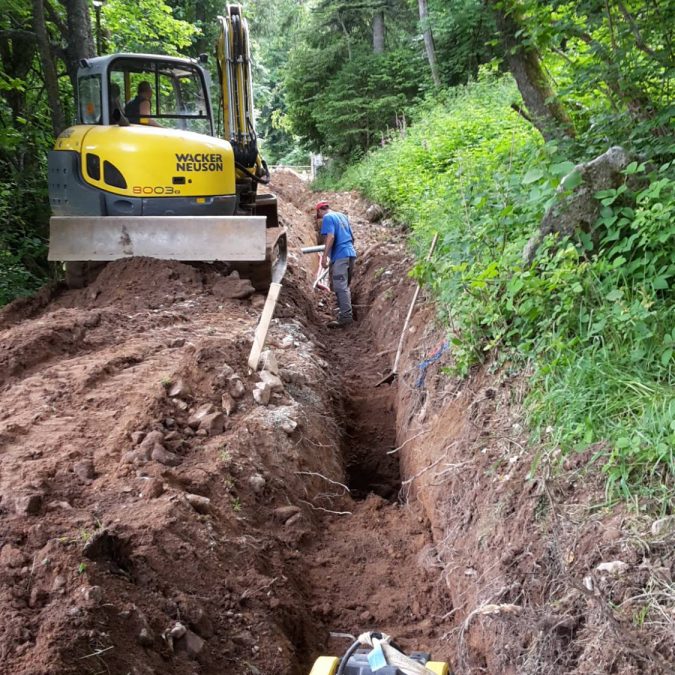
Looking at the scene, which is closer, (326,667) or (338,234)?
(326,667)

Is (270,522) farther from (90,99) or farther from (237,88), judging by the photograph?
(237,88)

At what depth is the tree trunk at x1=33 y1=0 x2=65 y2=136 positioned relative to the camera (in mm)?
9266

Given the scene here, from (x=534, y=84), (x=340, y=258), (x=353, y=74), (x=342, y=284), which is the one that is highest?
(x=353, y=74)

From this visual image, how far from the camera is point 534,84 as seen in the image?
5918mm

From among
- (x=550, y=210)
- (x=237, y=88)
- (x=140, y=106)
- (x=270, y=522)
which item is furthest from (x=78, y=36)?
(x=270, y=522)

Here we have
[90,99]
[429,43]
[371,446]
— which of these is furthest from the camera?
[429,43]

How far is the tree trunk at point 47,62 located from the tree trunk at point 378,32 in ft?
44.2

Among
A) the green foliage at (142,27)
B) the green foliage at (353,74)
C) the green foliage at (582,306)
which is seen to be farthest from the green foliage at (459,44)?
the green foliage at (582,306)

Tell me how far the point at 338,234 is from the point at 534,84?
4167 millimetres

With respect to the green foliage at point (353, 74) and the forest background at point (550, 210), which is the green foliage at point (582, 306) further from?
the green foliage at point (353, 74)

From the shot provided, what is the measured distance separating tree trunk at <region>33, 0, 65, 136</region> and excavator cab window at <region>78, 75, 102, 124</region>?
7.17 feet

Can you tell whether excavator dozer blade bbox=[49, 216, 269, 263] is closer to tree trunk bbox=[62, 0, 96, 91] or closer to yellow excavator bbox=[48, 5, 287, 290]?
yellow excavator bbox=[48, 5, 287, 290]

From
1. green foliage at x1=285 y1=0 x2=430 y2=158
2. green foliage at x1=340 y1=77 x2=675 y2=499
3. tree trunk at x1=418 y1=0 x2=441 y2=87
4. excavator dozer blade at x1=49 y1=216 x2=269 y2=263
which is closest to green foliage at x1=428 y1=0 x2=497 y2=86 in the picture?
tree trunk at x1=418 y1=0 x2=441 y2=87

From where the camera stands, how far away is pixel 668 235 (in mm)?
3369
